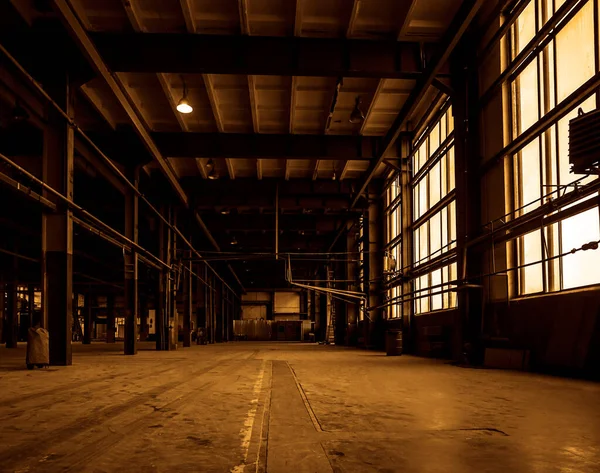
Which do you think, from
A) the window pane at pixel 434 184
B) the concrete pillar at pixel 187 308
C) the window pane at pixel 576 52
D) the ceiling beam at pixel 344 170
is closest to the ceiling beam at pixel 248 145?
the window pane at pixel 434 184

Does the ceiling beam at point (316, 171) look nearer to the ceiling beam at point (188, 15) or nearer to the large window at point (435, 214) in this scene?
the large window at point (435, 214)

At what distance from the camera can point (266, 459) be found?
3.87 meters

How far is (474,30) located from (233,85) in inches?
233

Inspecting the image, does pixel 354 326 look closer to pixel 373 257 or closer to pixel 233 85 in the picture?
pixel 373 257

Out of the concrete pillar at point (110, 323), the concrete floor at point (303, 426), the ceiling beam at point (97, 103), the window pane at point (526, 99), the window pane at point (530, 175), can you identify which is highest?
the ceiling beam at point (97, 103)

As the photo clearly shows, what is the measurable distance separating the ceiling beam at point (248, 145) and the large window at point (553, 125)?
752cm

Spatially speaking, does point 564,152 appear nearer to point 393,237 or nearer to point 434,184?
point 434,184

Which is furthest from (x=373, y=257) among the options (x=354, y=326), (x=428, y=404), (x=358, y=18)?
(x=428, y=404)

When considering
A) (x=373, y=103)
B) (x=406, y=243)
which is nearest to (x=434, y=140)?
(x=373, y=103)

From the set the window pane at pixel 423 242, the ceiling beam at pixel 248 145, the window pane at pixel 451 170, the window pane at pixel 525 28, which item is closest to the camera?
the window pane at pixel 525 28

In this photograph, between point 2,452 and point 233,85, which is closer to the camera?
point 2,452

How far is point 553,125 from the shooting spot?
10281mm

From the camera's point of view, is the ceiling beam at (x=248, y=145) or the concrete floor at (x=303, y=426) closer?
the concrete floor at (x=303, y=426)

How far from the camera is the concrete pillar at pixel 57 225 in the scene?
1238 centimetres
